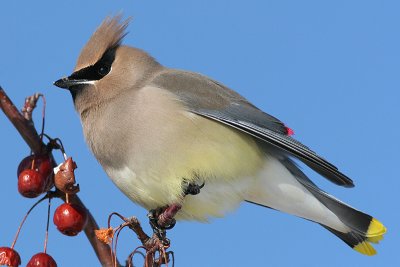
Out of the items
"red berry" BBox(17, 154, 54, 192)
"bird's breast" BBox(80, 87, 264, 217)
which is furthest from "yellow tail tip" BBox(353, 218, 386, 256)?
"red berry" BBox(17, 154, 54, 192)

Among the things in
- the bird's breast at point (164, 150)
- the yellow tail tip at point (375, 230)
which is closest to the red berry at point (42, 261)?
the bird's breast at point (164, 150)

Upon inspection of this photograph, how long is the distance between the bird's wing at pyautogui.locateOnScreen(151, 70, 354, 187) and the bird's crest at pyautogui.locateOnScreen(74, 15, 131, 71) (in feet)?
1.07

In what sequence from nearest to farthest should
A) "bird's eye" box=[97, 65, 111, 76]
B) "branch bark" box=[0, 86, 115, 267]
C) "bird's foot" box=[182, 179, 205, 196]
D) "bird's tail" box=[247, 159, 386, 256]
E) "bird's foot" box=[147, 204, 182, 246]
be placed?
"branch bark" box=[0, 86, 115, 267]
"bird's foot" box=[147, 204, 182, 246]
"bird's foot" box=[182, 179, 205, 196]
"bird's eye" box=[97, 65, 111, 76]
"bird's tail" box=[247, 159, 386, 256]

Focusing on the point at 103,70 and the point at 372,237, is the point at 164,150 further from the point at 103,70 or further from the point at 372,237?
the point at 372,237

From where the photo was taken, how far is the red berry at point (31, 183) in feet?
8.33

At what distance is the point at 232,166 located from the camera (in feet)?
11.5

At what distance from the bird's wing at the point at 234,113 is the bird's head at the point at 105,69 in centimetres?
14

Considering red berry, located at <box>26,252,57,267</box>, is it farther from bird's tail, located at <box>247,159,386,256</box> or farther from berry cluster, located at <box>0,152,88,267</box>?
bird's tail, located at <box>247,159,386,256</box>

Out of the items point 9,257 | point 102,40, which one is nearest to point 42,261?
point 9,257

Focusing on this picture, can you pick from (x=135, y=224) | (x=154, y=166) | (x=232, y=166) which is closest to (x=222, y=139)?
(x=232, y=166)

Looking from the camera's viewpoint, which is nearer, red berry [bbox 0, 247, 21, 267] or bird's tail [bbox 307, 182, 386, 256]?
red berry [bbox 0, 247, 21, 267]

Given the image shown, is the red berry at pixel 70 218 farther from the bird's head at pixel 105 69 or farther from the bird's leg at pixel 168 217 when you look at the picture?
the bird's head at pixel 105 69

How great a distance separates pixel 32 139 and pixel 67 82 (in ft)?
4.16

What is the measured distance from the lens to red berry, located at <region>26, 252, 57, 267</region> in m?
2.51
